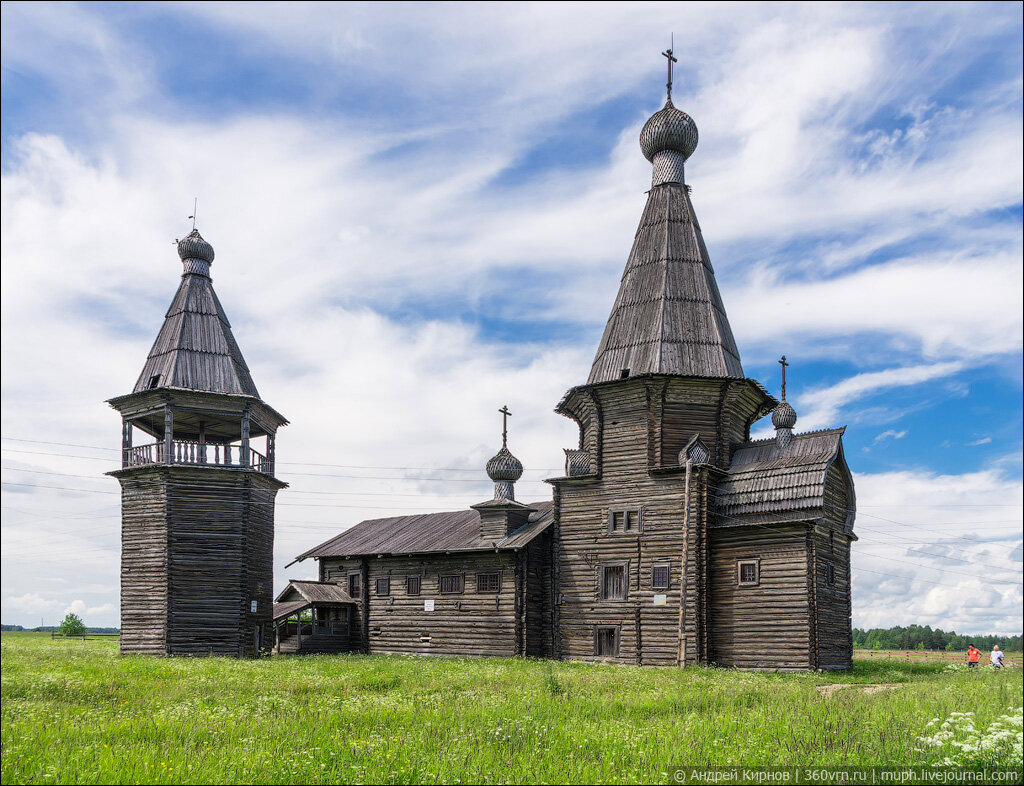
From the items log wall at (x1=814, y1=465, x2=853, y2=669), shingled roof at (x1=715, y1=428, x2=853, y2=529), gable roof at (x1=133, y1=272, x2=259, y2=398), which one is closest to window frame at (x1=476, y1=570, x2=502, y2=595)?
shingled roof at (x1=715, y1=428, x2=853, y2=529)

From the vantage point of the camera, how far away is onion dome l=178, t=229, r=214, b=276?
116 ft

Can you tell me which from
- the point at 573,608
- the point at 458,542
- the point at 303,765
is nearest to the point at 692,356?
the point at 573,608

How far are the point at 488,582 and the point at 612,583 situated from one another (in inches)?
230

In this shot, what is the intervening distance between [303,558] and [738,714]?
100 feet

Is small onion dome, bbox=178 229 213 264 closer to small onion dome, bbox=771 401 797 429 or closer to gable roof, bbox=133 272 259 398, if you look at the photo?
gable roof, bbox=133 272 259 398

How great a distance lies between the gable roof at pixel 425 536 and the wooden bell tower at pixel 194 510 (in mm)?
6845

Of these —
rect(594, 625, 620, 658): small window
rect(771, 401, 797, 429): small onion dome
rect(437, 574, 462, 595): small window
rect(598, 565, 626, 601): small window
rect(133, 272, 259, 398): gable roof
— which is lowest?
rect(594, 625, 620, 658): small window

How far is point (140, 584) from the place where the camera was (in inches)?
1196

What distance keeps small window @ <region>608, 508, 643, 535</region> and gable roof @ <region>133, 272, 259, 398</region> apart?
1440 centimetres

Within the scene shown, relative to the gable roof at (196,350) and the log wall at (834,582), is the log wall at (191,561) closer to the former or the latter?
the gable roof at (196,350)

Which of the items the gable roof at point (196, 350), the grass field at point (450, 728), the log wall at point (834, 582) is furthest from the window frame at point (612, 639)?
the gable roof at point (196, 350)

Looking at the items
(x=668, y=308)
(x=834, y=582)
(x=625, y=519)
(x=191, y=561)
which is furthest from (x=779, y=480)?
(x=191, y=561)

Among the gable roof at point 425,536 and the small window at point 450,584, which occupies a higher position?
the gable roof at point 425,536

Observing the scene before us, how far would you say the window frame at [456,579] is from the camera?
35.3m
